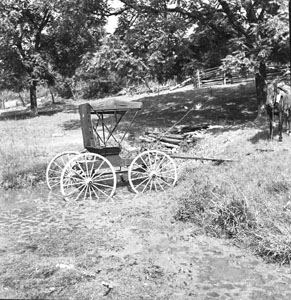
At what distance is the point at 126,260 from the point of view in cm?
565

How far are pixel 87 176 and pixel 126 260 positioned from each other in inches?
157

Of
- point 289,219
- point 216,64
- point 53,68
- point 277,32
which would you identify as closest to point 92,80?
point 53,68

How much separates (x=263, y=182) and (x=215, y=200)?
135cm

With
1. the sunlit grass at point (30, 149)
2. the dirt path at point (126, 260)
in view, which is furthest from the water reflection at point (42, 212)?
the sunlit grass at point (30, 149)

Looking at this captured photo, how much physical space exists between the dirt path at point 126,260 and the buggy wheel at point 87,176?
1101mm

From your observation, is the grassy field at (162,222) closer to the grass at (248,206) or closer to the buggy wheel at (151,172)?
the grass at (248,206)

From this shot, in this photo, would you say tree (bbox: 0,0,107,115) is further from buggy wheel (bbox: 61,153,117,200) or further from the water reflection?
the water reflection

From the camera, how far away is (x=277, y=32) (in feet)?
40.7

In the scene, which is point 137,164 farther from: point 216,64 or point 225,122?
point 216,64

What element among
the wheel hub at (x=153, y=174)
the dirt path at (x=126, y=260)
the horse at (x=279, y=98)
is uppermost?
the horse at (x=279, y=98)

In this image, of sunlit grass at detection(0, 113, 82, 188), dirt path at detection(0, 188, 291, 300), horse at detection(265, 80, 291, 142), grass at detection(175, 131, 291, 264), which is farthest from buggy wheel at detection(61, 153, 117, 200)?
horse at detection(265, 80, 291, 142)

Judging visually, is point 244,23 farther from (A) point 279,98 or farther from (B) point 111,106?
(B) point 111,106

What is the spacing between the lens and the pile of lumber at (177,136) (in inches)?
532

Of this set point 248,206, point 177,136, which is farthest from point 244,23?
point 248,206
